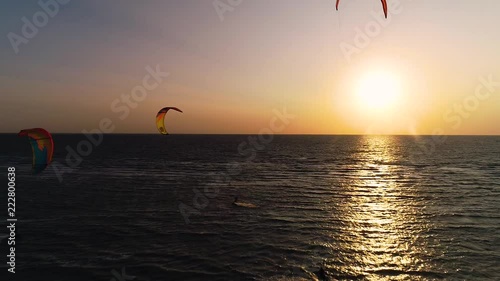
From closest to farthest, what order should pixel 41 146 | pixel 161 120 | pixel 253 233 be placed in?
pixel 41 146, pixel 253 233, pixel 161 120

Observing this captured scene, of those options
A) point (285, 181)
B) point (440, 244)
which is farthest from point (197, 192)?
point (440, 244)

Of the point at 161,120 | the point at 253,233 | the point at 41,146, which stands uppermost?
the point at 161,120

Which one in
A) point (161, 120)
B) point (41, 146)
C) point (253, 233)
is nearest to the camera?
point (41, 146)

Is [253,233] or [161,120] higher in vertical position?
[161,120]

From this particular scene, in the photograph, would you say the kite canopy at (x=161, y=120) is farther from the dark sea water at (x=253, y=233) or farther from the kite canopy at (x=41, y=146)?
the kite canopy at (x=41, y=146)

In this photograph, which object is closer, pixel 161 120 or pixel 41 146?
pixel 41 146

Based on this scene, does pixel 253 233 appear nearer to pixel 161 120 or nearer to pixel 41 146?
pixel 41 146

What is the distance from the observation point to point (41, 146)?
24.2 meters

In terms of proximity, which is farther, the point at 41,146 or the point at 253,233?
the point at 253,233

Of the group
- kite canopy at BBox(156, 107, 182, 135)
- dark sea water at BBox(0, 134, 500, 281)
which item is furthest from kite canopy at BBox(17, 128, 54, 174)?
kite canopy at BBox(156, 107, 182, 135)

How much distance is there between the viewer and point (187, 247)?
23094 millimetres

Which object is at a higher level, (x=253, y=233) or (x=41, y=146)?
(x=41, y=146)

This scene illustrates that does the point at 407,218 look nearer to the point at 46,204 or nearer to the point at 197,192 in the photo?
the point at 197,192

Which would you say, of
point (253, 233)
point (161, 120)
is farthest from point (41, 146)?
point (161, 120)
